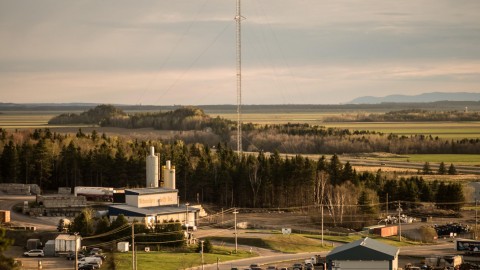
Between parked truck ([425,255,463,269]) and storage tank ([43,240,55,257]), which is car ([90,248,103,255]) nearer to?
storage tank ([43,240,55,257])

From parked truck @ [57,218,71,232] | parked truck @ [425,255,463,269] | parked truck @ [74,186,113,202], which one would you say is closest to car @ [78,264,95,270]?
parked truck @ [57,218,71,232]

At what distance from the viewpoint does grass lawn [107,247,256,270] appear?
5484cm

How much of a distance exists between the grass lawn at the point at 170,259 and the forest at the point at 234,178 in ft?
67.0

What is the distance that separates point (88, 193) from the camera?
81.2m

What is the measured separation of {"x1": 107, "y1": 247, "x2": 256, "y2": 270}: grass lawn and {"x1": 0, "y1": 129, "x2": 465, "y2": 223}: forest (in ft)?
67.0

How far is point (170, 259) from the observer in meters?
57.2

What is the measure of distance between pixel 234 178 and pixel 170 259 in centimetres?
3199

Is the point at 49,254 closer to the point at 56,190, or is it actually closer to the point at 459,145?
the point at 56,190

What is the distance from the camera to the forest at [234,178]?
280ft

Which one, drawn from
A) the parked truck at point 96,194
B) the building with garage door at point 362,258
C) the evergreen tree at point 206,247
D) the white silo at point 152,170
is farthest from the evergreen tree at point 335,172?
the building with garage door at point 362,258

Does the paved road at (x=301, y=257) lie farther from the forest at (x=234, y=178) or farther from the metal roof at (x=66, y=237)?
the forest at (x=234, y=178)

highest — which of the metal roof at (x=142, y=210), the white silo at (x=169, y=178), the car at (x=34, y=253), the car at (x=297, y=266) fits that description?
the white silo at (x=169, y=178)

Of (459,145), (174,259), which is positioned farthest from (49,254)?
(459,145)

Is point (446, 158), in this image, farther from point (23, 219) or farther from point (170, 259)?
point (170, 259)
